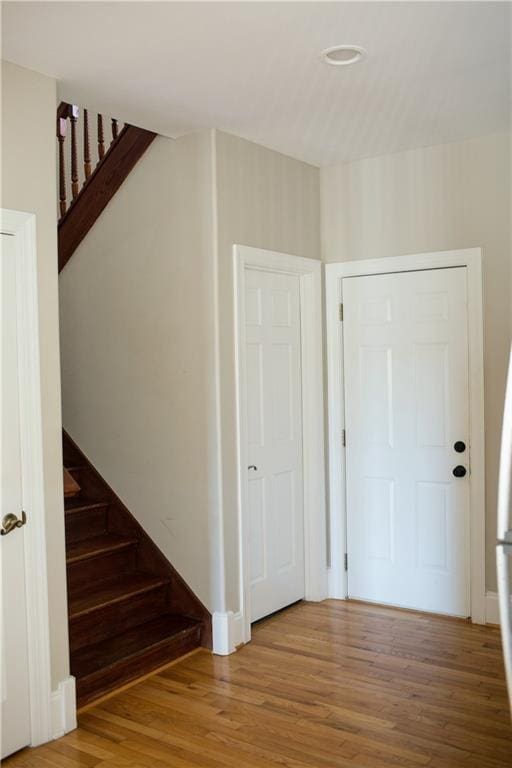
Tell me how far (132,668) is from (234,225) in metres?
2.26

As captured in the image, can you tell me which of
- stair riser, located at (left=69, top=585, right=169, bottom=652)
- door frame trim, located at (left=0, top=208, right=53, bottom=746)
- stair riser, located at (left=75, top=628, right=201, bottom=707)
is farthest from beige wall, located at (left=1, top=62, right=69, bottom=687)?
stair riser, located at (left=69, top=585, right=169, bottom=652)

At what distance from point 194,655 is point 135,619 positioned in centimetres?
36

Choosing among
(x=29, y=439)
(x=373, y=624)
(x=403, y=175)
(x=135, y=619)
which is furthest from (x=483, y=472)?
(x=29, y=439)

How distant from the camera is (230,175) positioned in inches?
153

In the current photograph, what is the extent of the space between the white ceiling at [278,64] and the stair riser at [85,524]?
216 cm

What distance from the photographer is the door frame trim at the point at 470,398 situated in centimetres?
409

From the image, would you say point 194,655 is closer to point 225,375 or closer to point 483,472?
point 225,375

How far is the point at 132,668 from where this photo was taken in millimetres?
3512

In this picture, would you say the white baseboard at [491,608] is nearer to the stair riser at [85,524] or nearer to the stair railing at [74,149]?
the stair riser at [85,524]

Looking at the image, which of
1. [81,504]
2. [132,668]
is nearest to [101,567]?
[81,504]

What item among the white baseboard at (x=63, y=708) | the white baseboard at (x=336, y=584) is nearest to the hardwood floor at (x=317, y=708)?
the white baseboard at (x=63, y=708)

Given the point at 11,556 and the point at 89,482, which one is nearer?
the point at 11,556

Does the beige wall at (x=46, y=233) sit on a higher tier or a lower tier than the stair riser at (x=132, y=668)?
higher

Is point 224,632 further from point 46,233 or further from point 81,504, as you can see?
point 46,233
